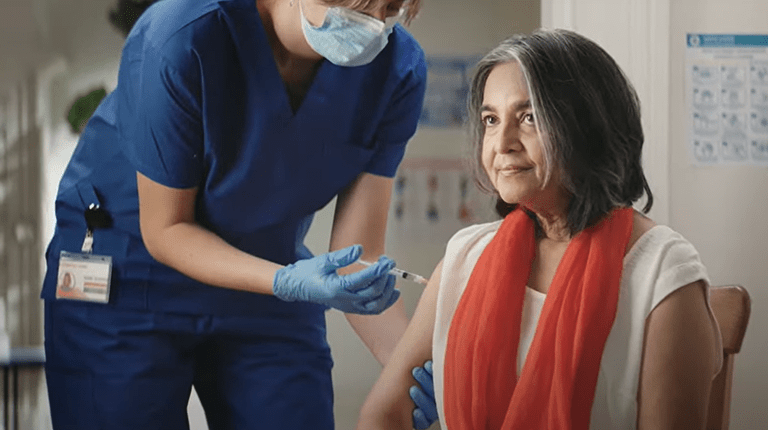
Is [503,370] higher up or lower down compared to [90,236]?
lower down

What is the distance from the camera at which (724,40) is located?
1968 millimetres

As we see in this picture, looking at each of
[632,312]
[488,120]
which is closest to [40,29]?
[488,120]

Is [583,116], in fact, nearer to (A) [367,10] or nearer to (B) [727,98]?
(A) [367,10]

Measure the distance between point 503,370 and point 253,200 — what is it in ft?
1.97

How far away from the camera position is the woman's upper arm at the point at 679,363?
3.72ft

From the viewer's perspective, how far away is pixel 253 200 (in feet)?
5.19

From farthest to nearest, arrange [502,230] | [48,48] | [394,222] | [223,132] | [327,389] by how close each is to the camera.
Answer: [394,222] < [48,48] < [327,389] < [223,132] < [502,230]

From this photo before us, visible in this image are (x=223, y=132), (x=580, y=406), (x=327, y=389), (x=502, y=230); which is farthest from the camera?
(x=327, y=389)

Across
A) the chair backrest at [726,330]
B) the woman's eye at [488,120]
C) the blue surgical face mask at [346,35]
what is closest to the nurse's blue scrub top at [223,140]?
the blue surgical face mask at [346,35]

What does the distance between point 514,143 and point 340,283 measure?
0.37m

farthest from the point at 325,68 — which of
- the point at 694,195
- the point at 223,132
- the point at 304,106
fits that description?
the point at 694,195

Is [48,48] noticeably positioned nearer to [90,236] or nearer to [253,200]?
[90,236]

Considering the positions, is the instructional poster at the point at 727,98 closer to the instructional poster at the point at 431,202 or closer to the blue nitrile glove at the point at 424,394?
the instructional poster at the point at 431,202

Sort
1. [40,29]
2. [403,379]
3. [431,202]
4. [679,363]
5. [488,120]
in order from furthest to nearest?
[431,202]
[40,29]
[403,379]
[488,120]
[679,363]
